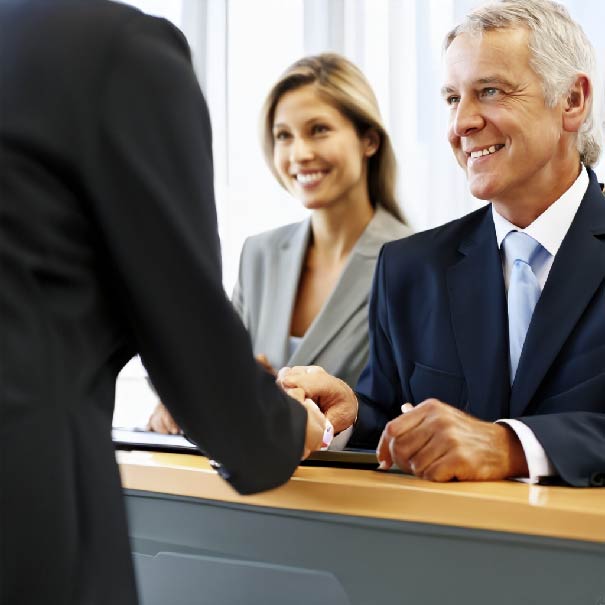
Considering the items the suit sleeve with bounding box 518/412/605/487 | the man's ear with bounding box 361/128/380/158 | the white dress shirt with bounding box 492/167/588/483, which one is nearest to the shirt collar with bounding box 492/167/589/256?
the white dress shirt with bounding box 492/167/588/483

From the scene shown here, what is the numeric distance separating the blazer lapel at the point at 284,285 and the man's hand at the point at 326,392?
41.6 inches

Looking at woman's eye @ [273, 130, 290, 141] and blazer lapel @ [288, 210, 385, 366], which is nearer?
blazer lapel @ [288, 210, 385, 366]

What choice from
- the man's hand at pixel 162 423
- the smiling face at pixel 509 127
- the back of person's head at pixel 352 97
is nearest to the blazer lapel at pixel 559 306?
the smiling face at pixel 509 127

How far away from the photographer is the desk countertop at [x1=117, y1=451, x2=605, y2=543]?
1.19 meters

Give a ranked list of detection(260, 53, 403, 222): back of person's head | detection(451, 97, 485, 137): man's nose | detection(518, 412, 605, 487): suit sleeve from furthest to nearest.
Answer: detection(260, 53, 403, 222): back of person's head → detection(451, 97, 485, 137): man's nose → detection(518, 412, 605, 487): suit sleeve

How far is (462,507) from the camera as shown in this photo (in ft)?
4.11

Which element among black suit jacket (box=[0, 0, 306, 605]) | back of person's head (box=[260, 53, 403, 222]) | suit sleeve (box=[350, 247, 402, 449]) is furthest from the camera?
back of person's head (box=[260, 53, 403, 222])

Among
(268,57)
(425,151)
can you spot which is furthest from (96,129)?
(268,57)

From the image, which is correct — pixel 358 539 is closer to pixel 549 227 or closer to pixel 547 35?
pixel 549 227

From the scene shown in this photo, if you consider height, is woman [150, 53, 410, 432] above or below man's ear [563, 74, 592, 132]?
below

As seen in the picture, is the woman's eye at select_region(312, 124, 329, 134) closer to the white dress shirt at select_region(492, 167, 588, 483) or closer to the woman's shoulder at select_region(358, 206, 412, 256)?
the woman's shoulder at select_region(358, 206, 412, 256)

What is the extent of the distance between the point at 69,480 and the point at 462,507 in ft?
1.84

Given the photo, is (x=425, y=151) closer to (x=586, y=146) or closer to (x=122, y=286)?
(x=586, y=146)

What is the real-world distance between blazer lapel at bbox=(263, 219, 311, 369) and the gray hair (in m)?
1.23
